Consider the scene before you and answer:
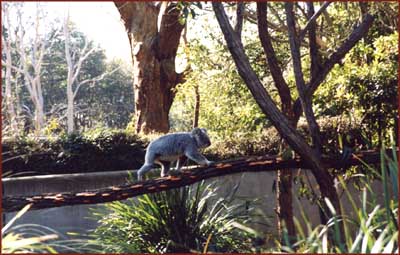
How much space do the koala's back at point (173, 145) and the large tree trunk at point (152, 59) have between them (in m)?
5.42

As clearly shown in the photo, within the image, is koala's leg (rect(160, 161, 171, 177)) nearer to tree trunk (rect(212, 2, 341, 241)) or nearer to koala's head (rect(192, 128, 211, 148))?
koala's head (rect(192, 128, 211, 148))

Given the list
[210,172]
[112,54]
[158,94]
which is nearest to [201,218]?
[210,172]

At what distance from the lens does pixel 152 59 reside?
10164 mm

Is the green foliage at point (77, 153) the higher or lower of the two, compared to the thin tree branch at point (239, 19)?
lower

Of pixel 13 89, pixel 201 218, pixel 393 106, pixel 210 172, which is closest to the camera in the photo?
pixel 210 172

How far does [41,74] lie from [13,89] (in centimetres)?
118

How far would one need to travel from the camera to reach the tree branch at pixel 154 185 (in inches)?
143

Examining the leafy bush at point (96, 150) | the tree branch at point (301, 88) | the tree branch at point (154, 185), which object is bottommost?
the tree branch at point (154, 185)

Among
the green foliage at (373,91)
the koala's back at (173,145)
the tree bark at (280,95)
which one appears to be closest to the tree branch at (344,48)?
the tree bark at (280,95)

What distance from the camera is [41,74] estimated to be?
2361cm

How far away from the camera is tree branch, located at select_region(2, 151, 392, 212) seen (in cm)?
363

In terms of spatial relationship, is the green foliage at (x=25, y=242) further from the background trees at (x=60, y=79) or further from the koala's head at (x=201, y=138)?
the background trees at (x=60, y=79)

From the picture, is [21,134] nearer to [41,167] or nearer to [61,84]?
[41,167]

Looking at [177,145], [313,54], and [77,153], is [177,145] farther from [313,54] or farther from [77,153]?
[77,153]
